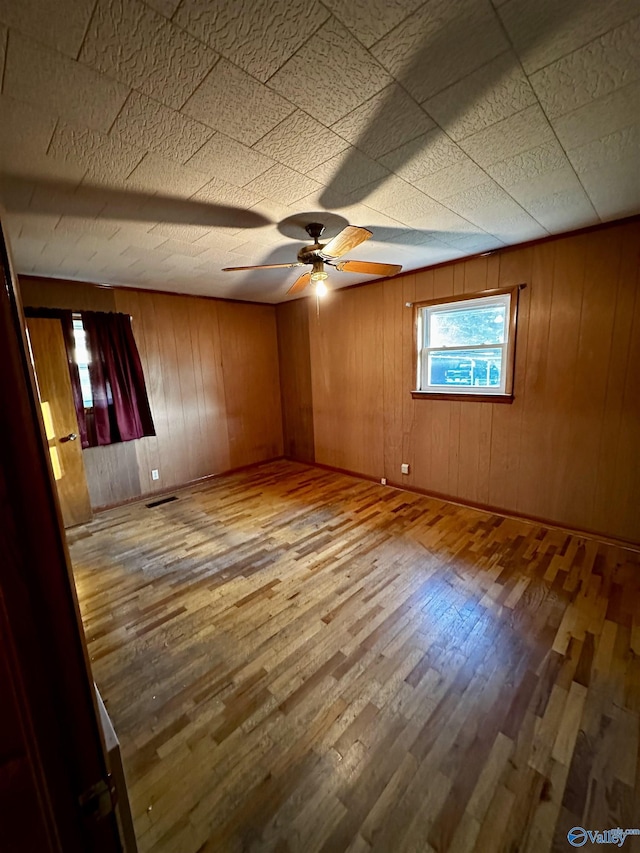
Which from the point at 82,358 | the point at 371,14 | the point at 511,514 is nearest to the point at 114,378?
the point at 82,358

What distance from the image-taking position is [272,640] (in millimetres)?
1899

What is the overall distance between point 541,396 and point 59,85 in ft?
11.1

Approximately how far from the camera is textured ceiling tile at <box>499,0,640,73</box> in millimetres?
965

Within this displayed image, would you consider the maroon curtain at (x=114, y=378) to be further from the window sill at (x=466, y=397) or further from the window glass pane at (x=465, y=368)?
the window glass pane at (x=465, y=368)

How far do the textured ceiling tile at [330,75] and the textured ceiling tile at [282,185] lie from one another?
0.40 m

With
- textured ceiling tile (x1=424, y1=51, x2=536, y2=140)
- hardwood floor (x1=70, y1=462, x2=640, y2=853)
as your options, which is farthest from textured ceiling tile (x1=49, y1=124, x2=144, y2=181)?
hardwood floor (x1=70, y1=462, x2=640, y2=853)

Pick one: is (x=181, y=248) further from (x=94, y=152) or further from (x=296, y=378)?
(x=296, y=378)

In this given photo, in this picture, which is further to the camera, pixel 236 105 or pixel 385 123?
pixel 385 123

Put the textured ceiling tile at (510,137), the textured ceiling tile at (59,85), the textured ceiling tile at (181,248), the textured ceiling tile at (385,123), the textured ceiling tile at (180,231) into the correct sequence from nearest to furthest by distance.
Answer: the textured ceiling tile at (59,85)
the textured ceiling tile at (385,123)
the textured ceiling tile at (510,137)
the textured ceiling tile at (180,231)
the textured ceiling tile at (181,248)

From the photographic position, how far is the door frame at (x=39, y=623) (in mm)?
381

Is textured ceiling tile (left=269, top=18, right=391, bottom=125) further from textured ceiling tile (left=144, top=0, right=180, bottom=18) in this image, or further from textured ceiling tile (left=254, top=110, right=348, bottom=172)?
textured ceiling tile (left=144, top=0, right=180, bottom=18)

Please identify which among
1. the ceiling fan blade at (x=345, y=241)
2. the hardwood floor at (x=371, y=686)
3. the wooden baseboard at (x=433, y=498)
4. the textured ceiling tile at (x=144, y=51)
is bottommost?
the hardwood floor at (x=371, y=686)

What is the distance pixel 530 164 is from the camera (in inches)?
66.4

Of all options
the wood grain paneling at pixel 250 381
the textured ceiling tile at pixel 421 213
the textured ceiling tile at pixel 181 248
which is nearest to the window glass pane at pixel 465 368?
the textured ceiling tile at pixel 421 213
